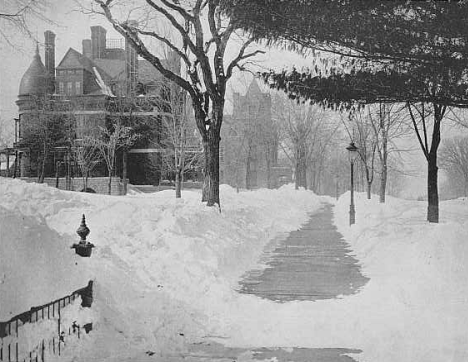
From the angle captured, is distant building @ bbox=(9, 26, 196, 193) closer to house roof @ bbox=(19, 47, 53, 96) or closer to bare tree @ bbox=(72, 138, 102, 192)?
bare tree @ bbox=(72, 138, 102, 192)

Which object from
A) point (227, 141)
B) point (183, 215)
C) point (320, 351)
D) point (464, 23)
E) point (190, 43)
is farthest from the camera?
point (227, 141)

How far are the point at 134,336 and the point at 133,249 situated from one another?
332cm

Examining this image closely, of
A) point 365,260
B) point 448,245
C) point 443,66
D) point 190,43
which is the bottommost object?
point 365,260


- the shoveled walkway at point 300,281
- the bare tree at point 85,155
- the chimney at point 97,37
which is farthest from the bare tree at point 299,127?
the shoveled walkway at point 300,281

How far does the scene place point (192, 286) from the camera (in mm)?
8852

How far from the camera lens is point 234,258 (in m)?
12.3

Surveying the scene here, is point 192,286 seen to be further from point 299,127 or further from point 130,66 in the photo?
point 299,127

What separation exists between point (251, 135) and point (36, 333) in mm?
35687

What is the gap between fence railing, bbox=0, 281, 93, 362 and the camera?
4318mm

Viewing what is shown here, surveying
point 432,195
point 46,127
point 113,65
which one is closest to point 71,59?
point 46,127

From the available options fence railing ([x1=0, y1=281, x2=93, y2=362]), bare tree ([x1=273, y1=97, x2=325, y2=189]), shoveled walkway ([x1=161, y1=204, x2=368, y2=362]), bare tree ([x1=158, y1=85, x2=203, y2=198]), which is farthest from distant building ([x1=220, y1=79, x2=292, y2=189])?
fence railing ([x1=0, y1=281, x2=93, y2=362])

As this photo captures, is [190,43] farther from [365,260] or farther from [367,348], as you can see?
[367,348]

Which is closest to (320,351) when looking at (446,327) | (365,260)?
(446,327)

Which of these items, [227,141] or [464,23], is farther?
[227,141]
